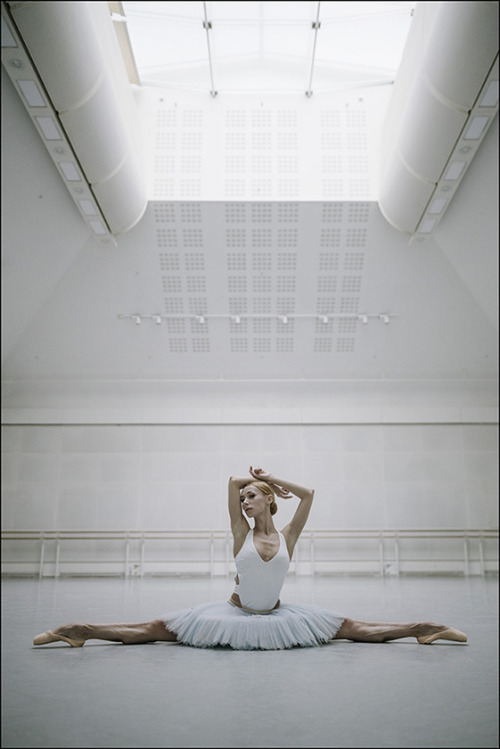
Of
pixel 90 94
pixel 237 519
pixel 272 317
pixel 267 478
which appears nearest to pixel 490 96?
pixel 90 94

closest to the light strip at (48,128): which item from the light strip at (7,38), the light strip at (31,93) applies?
the light strip at (31,93)

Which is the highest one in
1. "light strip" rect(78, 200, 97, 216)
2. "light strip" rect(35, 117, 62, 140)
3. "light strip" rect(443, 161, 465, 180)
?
"light strip" rect(35, 117, 62, 140)

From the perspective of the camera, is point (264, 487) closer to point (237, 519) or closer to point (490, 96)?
point (237, 519)

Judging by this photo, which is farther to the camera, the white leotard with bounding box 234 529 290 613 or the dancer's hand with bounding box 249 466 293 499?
the dancer's hand with bounding box 249 466 293 499

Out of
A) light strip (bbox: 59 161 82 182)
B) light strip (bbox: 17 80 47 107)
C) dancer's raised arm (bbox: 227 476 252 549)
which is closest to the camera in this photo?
dancer's raised arm (bbox: 227 476 252 549)

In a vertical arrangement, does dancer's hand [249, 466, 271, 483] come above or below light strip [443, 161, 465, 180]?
below

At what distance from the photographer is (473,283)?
12750 millimetres

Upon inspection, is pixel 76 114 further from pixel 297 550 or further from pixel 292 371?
pixel 297 550

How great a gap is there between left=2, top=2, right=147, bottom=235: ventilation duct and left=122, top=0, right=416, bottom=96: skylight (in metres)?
0.81

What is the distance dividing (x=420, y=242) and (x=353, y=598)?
7.29 meters

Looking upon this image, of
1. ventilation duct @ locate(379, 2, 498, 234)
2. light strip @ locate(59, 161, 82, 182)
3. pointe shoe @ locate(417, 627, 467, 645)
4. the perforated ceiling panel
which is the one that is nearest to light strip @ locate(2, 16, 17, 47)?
light strip @ locate(59, 161, 82, 182)

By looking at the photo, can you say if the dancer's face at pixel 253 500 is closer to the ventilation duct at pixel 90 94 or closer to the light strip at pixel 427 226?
the ventilation duct at pixel 90 94

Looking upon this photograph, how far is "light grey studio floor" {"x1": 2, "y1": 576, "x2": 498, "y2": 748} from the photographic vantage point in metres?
1.62

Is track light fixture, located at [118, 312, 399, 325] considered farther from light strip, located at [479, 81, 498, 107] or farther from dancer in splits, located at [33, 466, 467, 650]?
dancer in splits, located at [33, 466, 467, 650]
